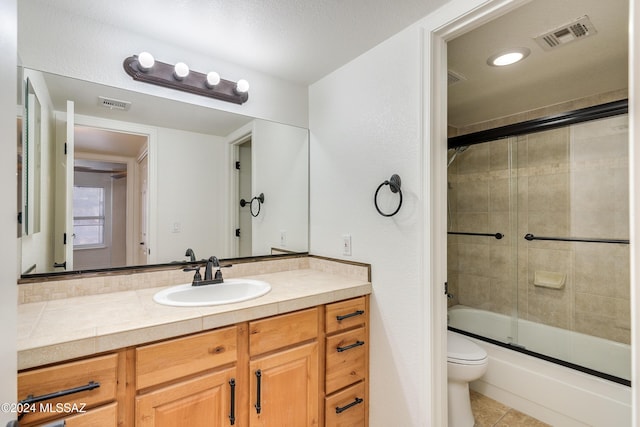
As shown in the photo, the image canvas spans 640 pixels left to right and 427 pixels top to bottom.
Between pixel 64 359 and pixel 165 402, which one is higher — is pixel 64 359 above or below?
above

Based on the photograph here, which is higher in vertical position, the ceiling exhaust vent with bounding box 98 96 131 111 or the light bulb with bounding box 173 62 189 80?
the light bulb with bounding box 173 62 189 80

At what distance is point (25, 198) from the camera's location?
128 cm

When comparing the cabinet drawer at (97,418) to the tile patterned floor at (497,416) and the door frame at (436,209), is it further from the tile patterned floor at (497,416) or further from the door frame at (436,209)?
the tile patterned floor at (497,416)

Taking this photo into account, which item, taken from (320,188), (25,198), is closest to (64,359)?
(25,198)

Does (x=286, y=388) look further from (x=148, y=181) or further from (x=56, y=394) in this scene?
(x=148, y=181)

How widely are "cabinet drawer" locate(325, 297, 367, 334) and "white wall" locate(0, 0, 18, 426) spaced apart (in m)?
1.18

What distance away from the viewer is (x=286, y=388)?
139 centimetres

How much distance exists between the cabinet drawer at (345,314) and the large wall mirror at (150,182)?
2.18 ft

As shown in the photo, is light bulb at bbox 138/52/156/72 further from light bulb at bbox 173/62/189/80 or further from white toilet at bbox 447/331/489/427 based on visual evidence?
white toilet at bbox 447/331/489/427

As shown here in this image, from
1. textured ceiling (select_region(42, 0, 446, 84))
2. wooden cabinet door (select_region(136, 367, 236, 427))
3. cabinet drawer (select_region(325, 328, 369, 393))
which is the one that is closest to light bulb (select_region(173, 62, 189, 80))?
textured ceiling (select_region(42, 0, 446, 84))

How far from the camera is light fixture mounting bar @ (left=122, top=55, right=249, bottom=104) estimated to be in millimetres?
1551

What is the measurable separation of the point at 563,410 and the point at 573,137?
6.58 feet

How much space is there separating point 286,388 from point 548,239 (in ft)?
8.32

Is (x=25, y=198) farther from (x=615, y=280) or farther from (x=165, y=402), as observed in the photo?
(x=615, y=280)
